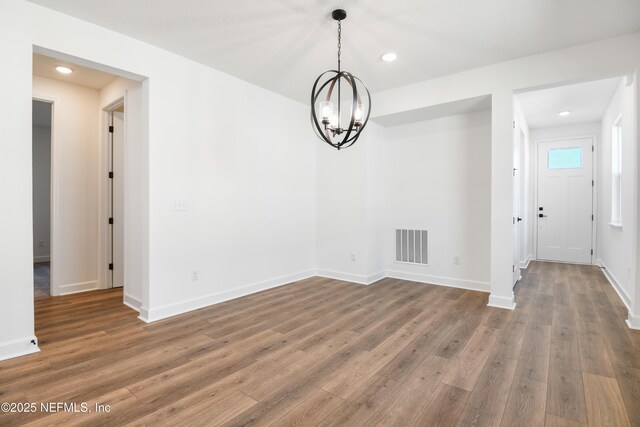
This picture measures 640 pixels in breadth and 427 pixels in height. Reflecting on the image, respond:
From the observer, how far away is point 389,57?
3414mm

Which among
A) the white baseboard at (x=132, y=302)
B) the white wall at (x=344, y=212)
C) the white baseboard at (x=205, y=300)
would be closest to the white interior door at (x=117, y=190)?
the white baseboard at (x=132, y=302)

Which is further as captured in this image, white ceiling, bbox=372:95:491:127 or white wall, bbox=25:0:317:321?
white ceiling, bbox=372:95:491:127

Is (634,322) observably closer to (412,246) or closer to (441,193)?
(441,193)

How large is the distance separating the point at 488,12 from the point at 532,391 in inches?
109

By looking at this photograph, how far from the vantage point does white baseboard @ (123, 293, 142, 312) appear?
11.3 ft

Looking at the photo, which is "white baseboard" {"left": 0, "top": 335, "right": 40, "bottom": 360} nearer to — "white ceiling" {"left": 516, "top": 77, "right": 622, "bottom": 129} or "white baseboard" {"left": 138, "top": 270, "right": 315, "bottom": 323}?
"white baseboard" {"left": 138, "top": 270, "right": 315, "bottom": 323}

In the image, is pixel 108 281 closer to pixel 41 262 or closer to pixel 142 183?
pixel 142 183

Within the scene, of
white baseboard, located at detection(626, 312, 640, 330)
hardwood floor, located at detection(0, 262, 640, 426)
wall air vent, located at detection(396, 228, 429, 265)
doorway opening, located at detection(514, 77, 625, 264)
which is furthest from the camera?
doorway opening, located at detection(514, 77, 625, 264)

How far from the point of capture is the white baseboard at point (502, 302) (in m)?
3.53

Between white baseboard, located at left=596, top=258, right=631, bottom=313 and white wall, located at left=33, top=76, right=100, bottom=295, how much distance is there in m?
6.26

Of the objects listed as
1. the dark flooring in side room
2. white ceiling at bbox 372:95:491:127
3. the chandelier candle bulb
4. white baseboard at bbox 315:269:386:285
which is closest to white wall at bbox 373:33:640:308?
white ceiling at bbox 372:95:491:127

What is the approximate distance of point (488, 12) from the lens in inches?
103

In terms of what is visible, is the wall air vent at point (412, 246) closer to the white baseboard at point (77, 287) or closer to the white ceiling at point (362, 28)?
the white ceiling at point (362, 28)

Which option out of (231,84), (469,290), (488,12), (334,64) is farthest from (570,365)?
(231,84)
